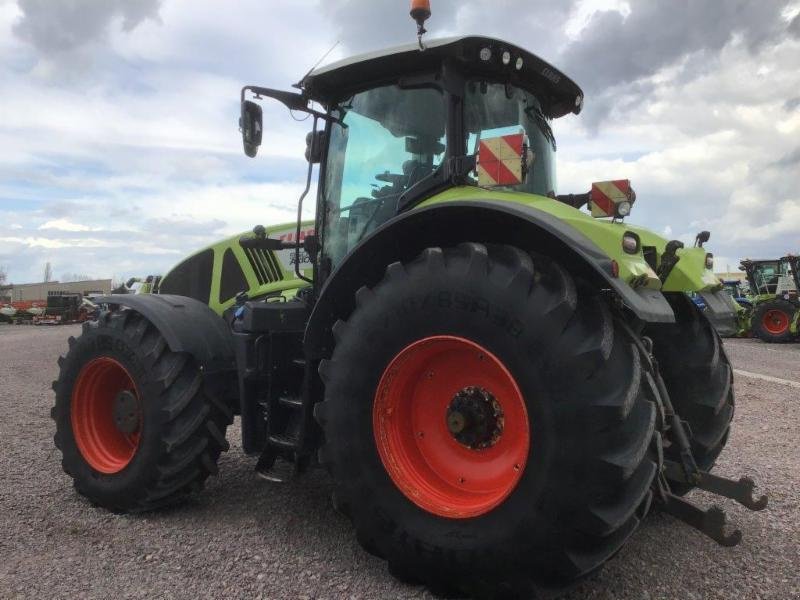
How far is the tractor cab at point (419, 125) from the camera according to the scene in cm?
321

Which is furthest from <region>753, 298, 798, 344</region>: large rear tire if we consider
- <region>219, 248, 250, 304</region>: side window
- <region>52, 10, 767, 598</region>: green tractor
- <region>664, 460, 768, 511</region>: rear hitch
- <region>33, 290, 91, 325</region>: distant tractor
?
<region>33, 290, 91, 325</region>: distant tractor

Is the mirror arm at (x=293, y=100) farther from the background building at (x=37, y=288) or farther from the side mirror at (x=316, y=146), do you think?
the background building at (x=37, y=288)

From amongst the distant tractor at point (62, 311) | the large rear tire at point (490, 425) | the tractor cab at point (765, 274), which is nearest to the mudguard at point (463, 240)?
the large rear tire at point (490, 425)

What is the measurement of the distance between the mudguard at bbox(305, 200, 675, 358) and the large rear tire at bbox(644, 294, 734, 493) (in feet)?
3.52

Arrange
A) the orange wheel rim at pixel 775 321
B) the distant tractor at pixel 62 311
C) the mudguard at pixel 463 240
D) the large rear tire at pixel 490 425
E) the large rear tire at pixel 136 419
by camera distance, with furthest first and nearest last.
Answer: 1. the distant tractor at pixel 62 311
2. the orange wheel rim at pixel 775 321
3. the large rear tire at pixel 136 419
4. the mudguard at pixel 463 240
5. the large rear tire at pixel 490 425

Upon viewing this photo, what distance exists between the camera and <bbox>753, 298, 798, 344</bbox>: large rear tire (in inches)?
677

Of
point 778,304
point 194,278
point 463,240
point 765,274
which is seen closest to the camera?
point 463,240

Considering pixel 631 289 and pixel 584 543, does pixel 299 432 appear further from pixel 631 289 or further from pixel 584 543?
pixel 631 289

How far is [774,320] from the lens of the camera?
698 inches

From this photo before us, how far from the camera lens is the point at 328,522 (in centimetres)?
351

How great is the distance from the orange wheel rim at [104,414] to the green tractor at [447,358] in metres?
0.01

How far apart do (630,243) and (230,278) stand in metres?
3.17

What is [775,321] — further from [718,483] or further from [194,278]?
[194,278]

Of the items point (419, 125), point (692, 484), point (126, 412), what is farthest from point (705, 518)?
point (126, 412)
